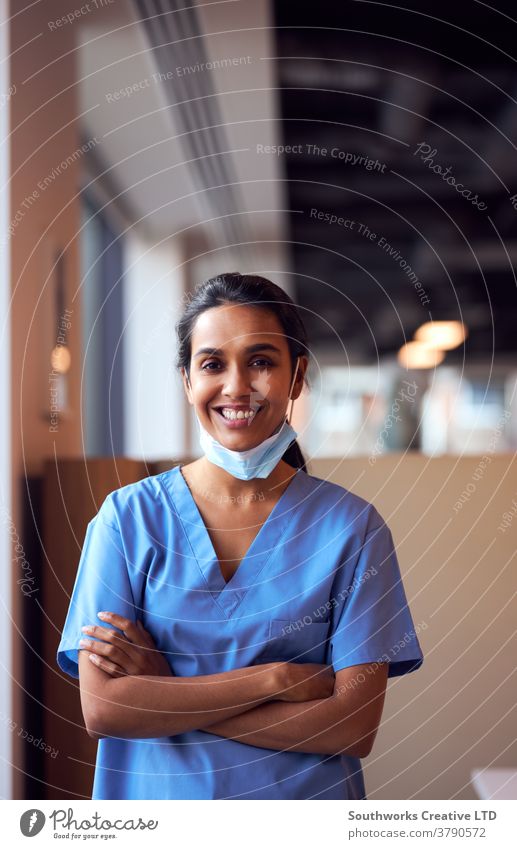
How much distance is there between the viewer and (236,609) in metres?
0.97

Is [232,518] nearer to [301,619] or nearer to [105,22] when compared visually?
[301,619]

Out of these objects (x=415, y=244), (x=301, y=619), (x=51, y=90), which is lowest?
(x=301, y=619)

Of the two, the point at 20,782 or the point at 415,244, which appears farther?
the point at 415,244

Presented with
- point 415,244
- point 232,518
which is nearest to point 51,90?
Answer: point 232,518

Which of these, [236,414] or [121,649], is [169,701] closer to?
[121,649]

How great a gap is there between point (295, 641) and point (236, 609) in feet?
0.25

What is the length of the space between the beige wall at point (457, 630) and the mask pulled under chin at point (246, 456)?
0.50 meters

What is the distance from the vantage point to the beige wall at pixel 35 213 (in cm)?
137

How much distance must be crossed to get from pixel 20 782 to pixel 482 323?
798cm

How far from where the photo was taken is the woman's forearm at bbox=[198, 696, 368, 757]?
924 mm

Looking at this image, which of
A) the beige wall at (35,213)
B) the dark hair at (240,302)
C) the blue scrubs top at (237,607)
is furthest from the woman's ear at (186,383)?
the beige wall at (35,213)

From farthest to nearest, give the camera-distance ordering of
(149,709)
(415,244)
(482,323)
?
(482,323) < (415,244) < (149,709)

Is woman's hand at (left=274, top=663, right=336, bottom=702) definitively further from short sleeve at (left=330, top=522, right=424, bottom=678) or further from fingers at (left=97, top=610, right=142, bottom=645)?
fingers at (left=97, top=610, right=142, bottom=645)

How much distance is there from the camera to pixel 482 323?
340 inches
